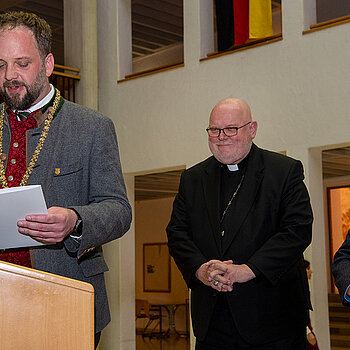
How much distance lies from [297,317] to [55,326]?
194 cm

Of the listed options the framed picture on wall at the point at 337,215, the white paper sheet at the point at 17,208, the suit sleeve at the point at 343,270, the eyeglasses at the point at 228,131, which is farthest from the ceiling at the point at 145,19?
the white paper sheet at the point at 17,208

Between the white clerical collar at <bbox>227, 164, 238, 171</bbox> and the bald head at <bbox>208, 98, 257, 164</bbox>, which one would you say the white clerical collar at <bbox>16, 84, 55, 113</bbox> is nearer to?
the bald head at <bbox>208, 98, 257, 164</bbox>

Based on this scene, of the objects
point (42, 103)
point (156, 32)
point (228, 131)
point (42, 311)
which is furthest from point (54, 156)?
point (156, 32)

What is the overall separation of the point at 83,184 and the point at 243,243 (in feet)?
4.37

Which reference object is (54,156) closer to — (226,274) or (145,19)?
(226,274)

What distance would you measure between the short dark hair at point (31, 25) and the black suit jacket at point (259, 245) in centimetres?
149

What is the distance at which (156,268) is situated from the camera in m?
16.4

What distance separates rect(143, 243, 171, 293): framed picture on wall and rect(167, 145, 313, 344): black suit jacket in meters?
12.7

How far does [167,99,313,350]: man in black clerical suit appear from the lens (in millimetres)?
3156

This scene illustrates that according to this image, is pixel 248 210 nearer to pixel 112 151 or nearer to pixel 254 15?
pixel 112 151

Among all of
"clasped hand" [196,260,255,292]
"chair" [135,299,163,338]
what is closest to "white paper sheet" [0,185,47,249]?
"clasped hand" [196,260,255,292]

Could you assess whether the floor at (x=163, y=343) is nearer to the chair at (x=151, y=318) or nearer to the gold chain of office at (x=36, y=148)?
the chair at (x=151, y=318)

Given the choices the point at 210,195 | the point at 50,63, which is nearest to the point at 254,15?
the point at 210,195

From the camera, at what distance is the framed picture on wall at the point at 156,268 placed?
16125mm
